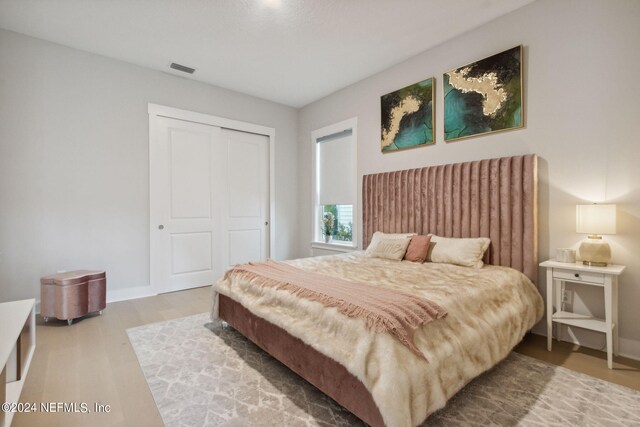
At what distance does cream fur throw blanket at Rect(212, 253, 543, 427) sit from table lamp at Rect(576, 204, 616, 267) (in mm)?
475

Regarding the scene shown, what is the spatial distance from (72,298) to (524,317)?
412cm

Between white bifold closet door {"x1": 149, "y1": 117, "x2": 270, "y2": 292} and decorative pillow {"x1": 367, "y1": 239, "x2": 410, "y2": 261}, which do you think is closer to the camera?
decorative pillow {"x1": 367, "y1": 239, "x2": 410, "y2": 261}

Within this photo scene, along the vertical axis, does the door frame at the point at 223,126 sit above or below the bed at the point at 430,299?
above

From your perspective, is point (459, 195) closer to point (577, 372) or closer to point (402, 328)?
point (577, 372)

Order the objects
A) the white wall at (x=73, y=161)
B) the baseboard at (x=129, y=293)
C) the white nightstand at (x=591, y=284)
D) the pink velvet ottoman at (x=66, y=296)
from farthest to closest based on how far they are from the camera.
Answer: the baseboard at (x=129, y=293), the white wall at (x=73, y=161), the pink velvet ottoman at (x=66, y=296), the white nightstand at (x=591, y=284)

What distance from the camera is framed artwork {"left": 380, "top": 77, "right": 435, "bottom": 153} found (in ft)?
11.5

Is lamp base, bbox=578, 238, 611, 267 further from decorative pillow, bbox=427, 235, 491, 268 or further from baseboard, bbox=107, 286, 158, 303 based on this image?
baseboard, bbox=107, 286, 158, 303

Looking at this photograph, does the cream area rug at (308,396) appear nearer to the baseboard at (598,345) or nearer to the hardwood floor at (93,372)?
the hardwood floor at (93,372)

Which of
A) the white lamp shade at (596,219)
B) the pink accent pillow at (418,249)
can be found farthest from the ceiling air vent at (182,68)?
the white lamp shade at (596,219)

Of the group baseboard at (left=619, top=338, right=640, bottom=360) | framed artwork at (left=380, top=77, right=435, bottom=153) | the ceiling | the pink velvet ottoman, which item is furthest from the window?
the pink velvet ottoman

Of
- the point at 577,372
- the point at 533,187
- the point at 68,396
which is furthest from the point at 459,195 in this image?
the point at 68,396

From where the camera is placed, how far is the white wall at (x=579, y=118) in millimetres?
2254

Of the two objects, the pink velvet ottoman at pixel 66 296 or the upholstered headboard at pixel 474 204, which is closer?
the upholstered headboard at pixel 474 204

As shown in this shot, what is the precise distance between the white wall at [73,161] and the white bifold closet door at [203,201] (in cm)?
19
